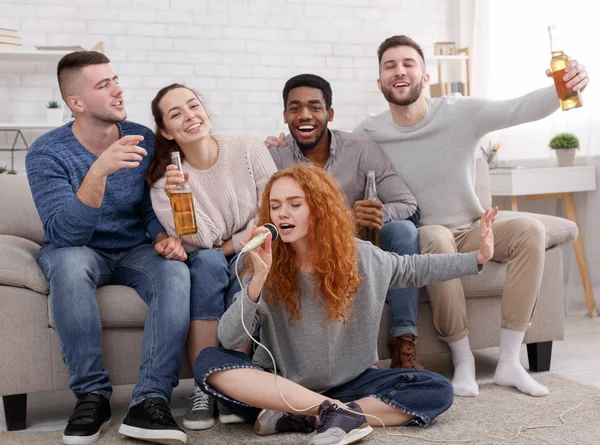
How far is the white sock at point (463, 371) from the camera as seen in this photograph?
2.33 m

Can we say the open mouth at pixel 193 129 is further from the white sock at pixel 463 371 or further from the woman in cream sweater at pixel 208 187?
the white sock at pixel 463 371

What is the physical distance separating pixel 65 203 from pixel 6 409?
2.07ft

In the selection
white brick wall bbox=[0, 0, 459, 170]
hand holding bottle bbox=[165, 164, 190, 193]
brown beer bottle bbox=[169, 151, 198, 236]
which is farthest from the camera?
white brick wall bbox=[0, 0, 459, 170]

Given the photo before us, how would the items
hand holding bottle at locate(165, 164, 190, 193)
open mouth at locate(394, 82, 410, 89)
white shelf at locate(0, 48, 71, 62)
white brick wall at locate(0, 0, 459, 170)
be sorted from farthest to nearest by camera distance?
white brick wall at locate(0, 0, 459, 170), white shelf at locate(0, 48, 71, 62), open mouth at locate(394, 82, 410, 89), hand holding bottle at locate(165, 164, 190, 193)

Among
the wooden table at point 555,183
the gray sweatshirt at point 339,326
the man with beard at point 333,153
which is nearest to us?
the gray sweatshirt at point 339,326

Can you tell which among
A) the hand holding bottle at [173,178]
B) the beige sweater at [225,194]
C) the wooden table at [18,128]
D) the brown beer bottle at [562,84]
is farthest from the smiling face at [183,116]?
the wooden table at [18,128]

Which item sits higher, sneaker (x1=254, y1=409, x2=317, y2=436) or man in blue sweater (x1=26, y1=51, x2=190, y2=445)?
man in blue sweater (x1=26, y1=51, x2=190, y2=445)

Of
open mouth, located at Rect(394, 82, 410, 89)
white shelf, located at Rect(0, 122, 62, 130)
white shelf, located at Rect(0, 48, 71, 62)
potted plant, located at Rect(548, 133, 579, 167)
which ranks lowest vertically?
potted plant, located at Rect(548, 133, 579, 167)

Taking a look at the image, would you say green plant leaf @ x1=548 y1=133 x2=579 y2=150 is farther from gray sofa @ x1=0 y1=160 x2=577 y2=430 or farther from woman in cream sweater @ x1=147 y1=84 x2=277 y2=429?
woman in cream sweater @ x1=147 y1=84 x2=277 y2=429

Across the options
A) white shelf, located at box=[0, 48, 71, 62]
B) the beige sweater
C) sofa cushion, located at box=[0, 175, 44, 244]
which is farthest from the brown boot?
white shelf, located at box=[0, 48, 71, 62]

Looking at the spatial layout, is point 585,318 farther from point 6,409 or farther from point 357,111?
point 6,409

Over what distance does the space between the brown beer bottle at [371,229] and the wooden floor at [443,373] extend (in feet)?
1.85

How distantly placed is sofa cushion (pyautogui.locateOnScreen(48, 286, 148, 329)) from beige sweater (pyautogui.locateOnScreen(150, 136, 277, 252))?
238 mm

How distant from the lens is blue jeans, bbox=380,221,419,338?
7.80 feet
